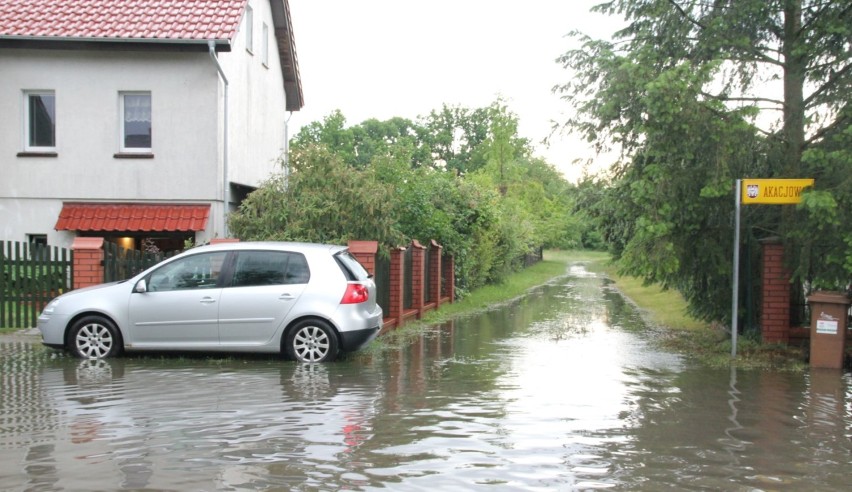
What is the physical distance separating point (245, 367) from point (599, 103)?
629 centimetres

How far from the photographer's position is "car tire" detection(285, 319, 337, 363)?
10.8 metres

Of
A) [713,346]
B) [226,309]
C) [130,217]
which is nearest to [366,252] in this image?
[226,309]

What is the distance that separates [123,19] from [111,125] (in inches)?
91.3

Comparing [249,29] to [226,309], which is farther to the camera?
[249,29]

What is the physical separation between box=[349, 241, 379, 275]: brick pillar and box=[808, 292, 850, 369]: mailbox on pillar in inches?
256

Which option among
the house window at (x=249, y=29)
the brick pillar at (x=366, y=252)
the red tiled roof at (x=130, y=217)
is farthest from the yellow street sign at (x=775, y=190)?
the house window at (x=249, y=29)

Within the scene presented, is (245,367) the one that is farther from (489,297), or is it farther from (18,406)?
(489,297)

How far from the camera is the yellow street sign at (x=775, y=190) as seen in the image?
451 inches

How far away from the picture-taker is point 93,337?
10883 mm

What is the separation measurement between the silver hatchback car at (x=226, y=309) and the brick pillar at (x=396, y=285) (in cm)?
472

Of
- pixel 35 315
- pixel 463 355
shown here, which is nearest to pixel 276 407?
pixel 463 355

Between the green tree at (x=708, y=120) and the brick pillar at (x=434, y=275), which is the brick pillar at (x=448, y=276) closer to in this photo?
the brick pillar at (x=434, y=275)

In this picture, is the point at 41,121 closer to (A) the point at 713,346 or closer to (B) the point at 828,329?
(A) the point at 713,346

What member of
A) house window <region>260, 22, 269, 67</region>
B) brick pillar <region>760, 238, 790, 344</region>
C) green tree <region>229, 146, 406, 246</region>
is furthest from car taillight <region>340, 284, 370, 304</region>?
house window <region>260, 22, 269, 67</region>
